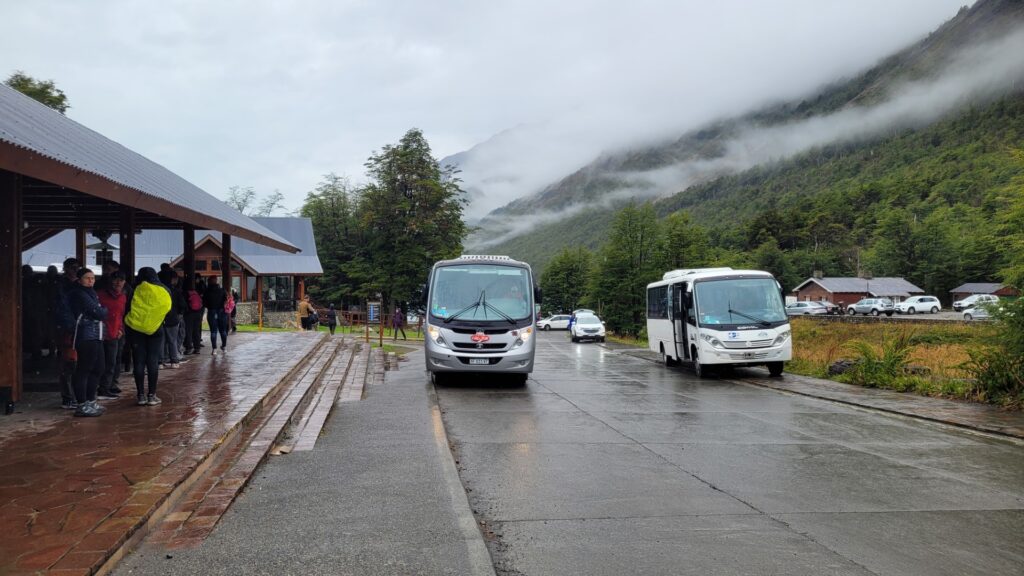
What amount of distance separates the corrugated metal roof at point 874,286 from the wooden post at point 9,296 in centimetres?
9713

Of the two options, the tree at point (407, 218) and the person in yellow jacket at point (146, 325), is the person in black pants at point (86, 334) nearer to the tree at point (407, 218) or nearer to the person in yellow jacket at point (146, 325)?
the person in yellow jacket at point (146, 325)

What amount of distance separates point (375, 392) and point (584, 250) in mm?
90796

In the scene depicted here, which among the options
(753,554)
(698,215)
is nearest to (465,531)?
(753,554)

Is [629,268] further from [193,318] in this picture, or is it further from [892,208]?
[892,208]

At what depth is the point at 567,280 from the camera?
9825 cm

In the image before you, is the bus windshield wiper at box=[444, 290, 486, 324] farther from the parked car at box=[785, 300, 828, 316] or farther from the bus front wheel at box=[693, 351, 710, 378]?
the parked car at box=[785, 300, 828, 316]

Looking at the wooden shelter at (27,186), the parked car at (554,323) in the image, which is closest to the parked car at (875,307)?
the parked car at (554,323)

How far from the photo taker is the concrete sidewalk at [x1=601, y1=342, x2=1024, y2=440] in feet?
32.5

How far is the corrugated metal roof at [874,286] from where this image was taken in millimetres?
90625

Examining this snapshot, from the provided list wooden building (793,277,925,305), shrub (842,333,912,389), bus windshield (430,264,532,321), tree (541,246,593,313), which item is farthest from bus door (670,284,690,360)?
wooden building (793,277,925,305)

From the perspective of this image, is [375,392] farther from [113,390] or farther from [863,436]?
[863,436]

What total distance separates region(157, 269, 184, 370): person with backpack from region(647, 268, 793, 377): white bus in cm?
1161

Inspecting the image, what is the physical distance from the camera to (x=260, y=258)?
45.6 m

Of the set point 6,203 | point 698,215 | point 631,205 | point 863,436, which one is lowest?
point 863,436
